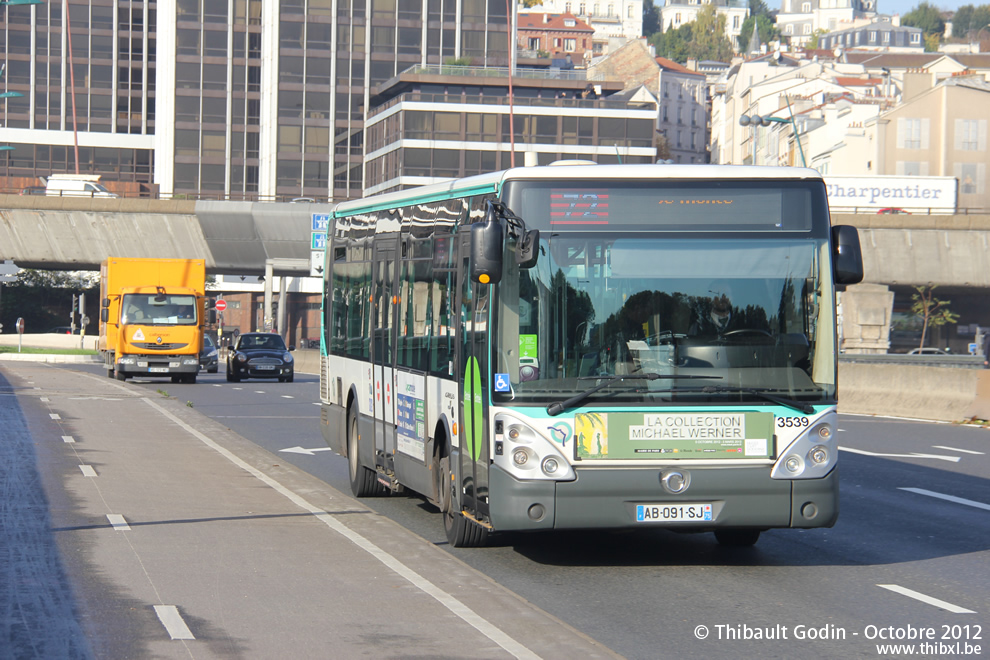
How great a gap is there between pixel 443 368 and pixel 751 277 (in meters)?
2.37

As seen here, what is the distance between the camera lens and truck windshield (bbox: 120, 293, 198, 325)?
3844 cm

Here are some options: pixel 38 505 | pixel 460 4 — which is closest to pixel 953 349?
pixel 460 4

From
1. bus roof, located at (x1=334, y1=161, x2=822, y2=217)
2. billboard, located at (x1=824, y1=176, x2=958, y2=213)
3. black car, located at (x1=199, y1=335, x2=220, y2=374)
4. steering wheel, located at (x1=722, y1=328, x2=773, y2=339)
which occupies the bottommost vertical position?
black car, located at (x1=199, y1=335, x2=220, y2=374)

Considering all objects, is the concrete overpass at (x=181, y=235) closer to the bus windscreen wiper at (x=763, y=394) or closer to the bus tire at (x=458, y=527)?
the bus tire at (x=458, y=527)

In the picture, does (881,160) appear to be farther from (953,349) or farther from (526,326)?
(526,326)

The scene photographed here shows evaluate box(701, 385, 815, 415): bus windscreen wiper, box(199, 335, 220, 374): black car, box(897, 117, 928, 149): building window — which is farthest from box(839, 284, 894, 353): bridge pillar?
box(897, 117, 928, 149): building window

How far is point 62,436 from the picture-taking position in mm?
19094

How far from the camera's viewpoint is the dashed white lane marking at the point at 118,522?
10.7m

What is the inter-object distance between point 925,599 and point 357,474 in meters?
6.19

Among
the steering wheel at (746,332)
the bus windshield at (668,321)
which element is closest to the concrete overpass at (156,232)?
the bus windshield at (668,321)

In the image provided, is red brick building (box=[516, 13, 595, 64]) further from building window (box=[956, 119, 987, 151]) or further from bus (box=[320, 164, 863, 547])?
bus (box=[320, 164, 863, 547])

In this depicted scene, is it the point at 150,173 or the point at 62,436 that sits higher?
the point at 150,173

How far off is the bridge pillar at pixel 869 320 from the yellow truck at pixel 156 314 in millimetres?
21120

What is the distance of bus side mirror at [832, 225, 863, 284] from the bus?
1 centimetres
